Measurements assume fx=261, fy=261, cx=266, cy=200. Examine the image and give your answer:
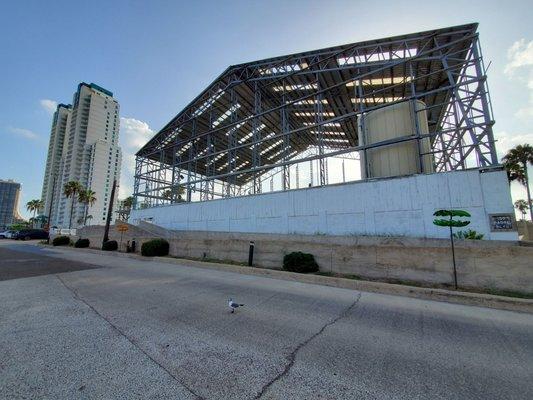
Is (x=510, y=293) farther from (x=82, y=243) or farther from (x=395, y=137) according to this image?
(x=82, y=243)

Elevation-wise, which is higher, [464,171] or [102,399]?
[464,171]

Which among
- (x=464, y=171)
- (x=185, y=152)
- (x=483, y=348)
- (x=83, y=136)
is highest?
(x=83, y=136)

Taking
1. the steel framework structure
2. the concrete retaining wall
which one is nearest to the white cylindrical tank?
the steel framework structure

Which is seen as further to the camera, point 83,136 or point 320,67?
point 83,136

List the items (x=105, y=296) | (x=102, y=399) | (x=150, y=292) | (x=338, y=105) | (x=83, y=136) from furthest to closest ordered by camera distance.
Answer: (x=83, y=136) → (x=338, y=105) → (x=150, y=292) → (x=105, y=296) → (x=102, y=399)

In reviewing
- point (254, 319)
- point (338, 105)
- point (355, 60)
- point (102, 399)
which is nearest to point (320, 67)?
point (355, 60)

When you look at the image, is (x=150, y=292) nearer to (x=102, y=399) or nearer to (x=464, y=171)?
(x=102, y=399)

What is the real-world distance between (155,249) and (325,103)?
20.0 metres

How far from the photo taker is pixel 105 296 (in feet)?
22.2

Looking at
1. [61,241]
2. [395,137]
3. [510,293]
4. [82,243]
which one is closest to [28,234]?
[61,241]

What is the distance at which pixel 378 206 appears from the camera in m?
15.4

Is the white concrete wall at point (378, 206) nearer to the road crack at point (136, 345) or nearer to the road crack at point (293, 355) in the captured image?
the road crack at point (293, 355)

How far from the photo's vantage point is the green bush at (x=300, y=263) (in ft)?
35.3

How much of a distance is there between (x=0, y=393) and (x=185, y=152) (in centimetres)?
3571
